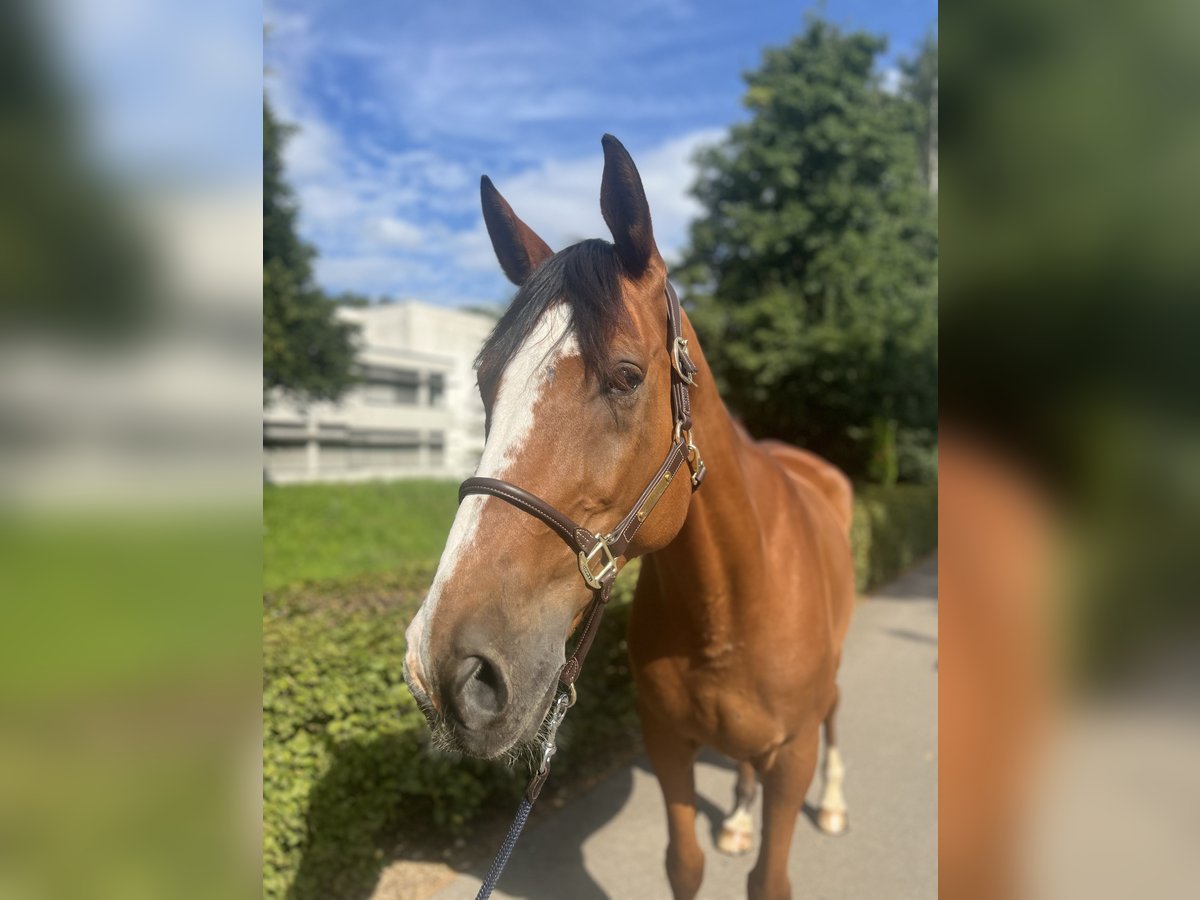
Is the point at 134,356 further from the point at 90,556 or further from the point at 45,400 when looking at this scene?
the point at 90,556

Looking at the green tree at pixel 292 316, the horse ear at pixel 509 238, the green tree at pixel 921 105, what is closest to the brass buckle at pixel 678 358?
the horse ear at pixel 509 238

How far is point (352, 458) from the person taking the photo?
901 inches

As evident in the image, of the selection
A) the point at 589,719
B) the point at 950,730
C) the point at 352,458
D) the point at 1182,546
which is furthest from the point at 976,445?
the point at 352,458

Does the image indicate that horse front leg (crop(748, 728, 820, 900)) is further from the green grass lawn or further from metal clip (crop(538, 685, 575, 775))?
the green grass lawn

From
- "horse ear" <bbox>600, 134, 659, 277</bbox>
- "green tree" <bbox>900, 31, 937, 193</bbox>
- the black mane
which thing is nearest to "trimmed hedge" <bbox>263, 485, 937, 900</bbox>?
the black mane

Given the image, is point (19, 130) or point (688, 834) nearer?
point (19, 130)

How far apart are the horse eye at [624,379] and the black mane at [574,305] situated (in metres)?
0.05

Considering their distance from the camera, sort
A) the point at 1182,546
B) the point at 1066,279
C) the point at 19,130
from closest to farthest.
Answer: the point at 1182,546 → the point at 1066,279 → the point at 19,130

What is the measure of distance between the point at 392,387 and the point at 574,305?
25.5 m

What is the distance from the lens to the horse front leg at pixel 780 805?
2.56m

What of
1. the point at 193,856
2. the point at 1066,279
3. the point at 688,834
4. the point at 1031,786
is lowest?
the point at 688,834

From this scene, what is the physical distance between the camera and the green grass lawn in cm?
1359

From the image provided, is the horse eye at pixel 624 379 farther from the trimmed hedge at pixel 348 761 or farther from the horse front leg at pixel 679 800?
the trimmed hedge at pixel 348 761

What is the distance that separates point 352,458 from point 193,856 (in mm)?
23111
